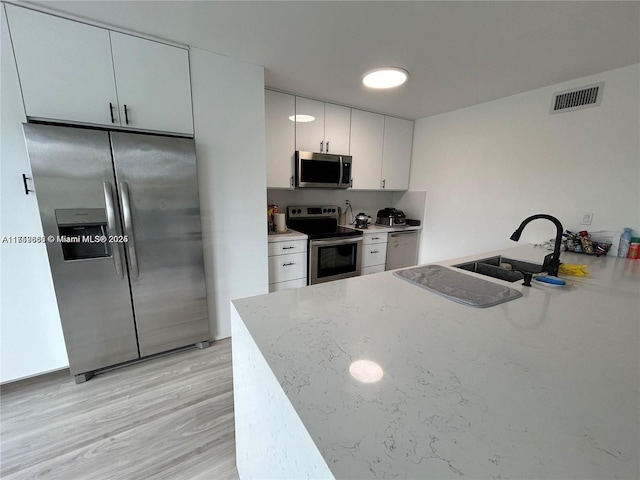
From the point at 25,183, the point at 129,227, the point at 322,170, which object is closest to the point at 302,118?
the point at 322,170

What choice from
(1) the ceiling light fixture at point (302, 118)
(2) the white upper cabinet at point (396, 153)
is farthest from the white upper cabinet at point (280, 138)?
(2) the white upper cabinet at point (396, 153)

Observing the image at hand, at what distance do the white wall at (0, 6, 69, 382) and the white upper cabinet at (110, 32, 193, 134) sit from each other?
1.65 feet

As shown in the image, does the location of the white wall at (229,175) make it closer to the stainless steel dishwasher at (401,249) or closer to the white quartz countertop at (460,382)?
the white quartz countertop at (460,382)

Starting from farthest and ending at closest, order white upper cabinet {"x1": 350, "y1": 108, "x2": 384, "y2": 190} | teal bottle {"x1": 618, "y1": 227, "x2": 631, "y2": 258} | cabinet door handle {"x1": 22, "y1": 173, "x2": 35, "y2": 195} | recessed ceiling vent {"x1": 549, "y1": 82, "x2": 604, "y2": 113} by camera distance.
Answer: white upper cabinet {"x1": 350, "y1": 108, "x2": 384, "y2": 190}, recessed ceiling vent {"x1": 549, "y1": 82, "x2": 604, "y2": 113}, teal bottle {"x1": 618, "y1": 227, "x2": 631, "y2": 258}, cabinet door handle {"x1": 22, "y1": 173, "x2": 35, "y2": 195}

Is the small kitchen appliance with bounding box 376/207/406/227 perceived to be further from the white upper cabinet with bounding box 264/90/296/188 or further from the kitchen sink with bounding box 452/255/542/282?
the kitchen sink with bounding box 452/255/542/282

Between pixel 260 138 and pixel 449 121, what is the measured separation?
95.1 inches

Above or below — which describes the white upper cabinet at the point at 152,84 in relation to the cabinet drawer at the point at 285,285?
above

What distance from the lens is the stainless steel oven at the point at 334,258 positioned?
2.80m

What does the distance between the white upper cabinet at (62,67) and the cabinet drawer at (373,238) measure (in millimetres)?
2614

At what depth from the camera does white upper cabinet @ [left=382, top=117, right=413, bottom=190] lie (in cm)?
345

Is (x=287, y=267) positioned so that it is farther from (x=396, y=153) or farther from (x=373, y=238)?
(x=396, y=153)

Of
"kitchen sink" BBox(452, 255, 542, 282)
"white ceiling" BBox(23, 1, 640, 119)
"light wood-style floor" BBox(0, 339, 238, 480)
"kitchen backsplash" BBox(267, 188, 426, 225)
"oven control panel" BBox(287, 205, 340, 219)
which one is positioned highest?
"white ceiling" BBox(23, 1, 640, 119)

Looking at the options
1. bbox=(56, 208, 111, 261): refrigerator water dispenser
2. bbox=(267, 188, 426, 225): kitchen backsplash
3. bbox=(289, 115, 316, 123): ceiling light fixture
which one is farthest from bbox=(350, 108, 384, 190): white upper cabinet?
bbox=(56, 208, 111, 261): refrigerator water dispenser

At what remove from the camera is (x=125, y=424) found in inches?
59.8
